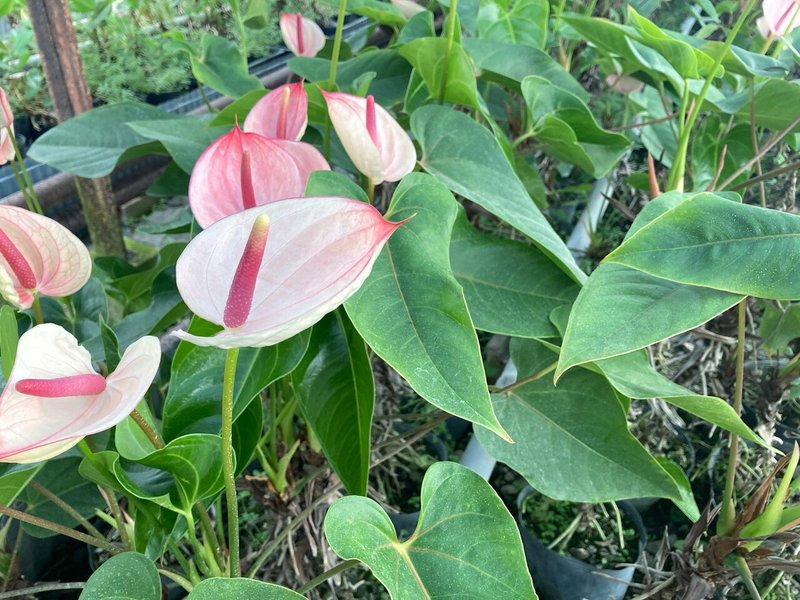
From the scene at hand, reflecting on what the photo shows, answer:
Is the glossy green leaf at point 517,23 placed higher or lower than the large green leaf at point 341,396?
higher

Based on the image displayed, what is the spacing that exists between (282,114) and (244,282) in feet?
0.87

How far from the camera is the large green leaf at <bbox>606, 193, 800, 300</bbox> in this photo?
1.42 feet

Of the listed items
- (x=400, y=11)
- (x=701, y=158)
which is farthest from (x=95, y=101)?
(x=701, y=158)

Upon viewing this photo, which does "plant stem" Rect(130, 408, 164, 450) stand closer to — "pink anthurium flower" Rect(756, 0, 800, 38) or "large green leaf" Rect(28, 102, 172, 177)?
"large green leaf" Rect(28, 102, 172, 177)

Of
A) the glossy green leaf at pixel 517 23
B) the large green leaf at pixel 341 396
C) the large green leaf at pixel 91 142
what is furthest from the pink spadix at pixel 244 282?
the glossy green leaf at pixel 517 23

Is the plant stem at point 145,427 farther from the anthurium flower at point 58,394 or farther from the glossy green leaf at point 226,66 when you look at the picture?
the glossy green leaf at point 226,66

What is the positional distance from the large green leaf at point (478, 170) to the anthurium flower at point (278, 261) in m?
0.22

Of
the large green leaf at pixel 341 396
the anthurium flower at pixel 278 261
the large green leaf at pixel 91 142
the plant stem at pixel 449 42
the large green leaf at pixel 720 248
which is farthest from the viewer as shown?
the large green leaf at pixel 91 142

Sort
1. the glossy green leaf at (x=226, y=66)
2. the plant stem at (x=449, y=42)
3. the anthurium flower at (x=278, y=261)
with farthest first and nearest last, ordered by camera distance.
→ 1. the glossy green leaf at (x=226, y=66)
2. the plant stem at (x=449, y=42)
3. the anthurium flower at (x=278, y=261)

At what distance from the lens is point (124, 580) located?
0.40m

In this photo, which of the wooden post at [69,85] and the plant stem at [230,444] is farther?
the wooden post at [69,85]

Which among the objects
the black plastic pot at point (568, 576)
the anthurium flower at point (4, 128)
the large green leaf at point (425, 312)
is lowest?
the black plastic pot at point (568, 576)

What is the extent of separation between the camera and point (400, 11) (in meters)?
1.02

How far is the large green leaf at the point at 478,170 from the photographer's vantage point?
55cm
